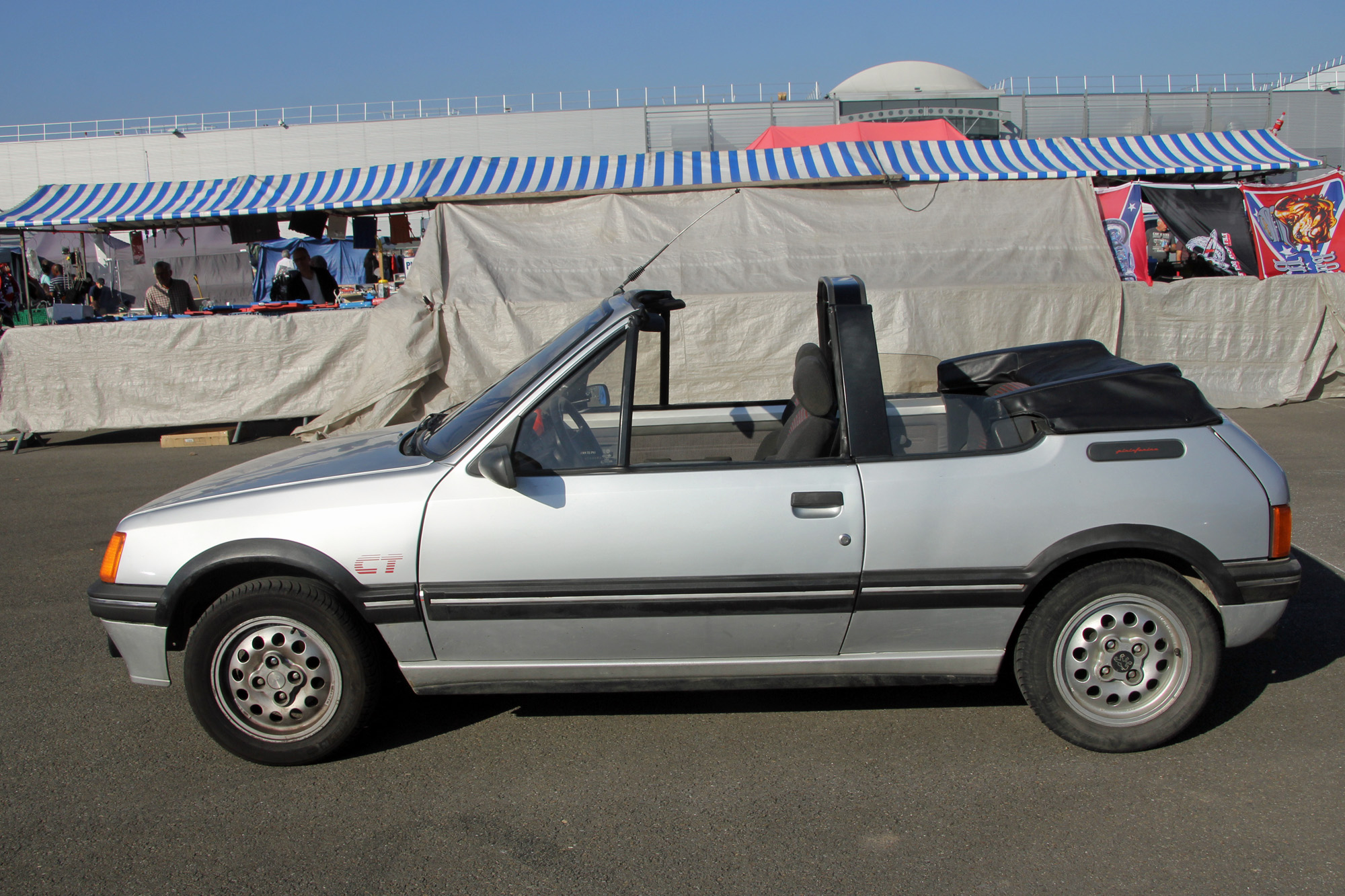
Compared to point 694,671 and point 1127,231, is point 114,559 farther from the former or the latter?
point 1127,231

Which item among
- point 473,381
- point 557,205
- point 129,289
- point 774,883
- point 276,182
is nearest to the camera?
point 774,883

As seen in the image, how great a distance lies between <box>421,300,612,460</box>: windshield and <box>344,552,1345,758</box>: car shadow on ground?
94 cm

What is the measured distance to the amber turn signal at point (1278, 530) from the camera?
2916 mm

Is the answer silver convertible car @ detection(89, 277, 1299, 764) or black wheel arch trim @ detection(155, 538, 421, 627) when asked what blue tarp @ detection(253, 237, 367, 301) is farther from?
silver convertible car @ detection(89, 277, 1299, 764)

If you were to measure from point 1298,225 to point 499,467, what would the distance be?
36.3 feet

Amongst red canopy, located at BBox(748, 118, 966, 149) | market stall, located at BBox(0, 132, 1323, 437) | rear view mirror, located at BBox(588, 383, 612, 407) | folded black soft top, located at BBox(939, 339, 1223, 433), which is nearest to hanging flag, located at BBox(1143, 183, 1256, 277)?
market stall, located at BBox(0, 132, 1323, 437)

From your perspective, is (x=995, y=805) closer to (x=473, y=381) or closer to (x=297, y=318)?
(x=473, y=381)

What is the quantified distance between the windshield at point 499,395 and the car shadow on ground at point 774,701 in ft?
3.07

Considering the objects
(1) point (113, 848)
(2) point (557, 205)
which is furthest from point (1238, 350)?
(1) point (113, 848)

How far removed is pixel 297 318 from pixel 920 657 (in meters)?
8.51

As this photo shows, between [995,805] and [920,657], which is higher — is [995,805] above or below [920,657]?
below

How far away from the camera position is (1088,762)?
2.92m

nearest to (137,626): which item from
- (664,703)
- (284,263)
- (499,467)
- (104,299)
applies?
(499,467)

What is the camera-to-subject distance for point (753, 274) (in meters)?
9.58
